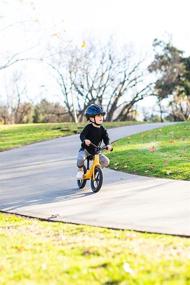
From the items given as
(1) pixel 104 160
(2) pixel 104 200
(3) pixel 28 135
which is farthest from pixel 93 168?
(3) pixel 28 135

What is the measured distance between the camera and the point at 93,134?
858 centimetres

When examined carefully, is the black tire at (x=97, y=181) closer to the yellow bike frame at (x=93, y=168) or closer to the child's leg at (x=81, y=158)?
the yellow bike frame at (x=93, y=168)

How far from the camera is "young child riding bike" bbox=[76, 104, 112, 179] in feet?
27.8

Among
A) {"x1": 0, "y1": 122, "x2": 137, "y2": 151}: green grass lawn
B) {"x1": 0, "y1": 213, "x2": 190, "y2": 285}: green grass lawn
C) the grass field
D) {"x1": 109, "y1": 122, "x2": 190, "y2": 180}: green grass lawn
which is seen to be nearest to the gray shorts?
{"x1": 109, "y1": 122, "x2": 190, "y2": 180}: green grass lawn

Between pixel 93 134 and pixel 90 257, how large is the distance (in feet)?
14.0

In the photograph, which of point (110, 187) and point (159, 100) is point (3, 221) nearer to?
point (110, 187)

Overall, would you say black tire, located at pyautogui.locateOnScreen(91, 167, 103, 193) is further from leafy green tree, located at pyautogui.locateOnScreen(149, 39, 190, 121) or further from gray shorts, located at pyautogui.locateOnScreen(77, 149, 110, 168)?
leafy green tree, located at pyautogui.locateOnScreen(149, 39, 190, 121)

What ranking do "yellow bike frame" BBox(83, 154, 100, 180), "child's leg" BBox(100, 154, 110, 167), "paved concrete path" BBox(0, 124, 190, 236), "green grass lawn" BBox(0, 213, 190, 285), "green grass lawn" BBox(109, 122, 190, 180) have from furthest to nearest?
1. "green grass lawn" BBox(109, 122, 190, 180)
2. "child's leg" BBox(100, 154, 110, 167)
3. "yellow bike frame" BBox(83, 154, 100, 180)
4. "paved concrete path" BBox(0, 124, 190, 236)
5. "green grass lawn" BBox(0, 213, 190, 285)

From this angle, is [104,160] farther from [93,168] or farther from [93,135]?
[93,135]

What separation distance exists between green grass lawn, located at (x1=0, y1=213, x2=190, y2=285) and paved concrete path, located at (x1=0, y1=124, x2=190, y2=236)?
0.49 meters

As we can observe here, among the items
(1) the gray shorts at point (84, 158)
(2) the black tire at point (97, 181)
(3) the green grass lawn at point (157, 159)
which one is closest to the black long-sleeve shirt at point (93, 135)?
(1) the gray shorts at point (84, 158)

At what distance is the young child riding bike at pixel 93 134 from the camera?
8.46 metres

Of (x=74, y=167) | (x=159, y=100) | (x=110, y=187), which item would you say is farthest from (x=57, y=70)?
(x=110, y=187)

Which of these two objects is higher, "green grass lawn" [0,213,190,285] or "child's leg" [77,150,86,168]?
"child's leg" [77,150,86,168]
